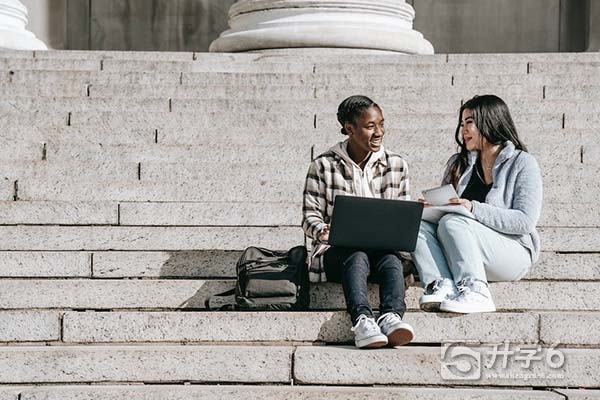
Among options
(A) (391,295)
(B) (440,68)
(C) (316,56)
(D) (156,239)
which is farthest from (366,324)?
(C) (316,56)

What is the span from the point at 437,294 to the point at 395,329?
50 centimetres

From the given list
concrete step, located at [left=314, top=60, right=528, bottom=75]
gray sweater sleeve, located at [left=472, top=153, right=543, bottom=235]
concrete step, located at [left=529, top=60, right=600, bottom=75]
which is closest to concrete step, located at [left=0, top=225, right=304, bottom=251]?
gray sweater sleeve, located at [left=472, top=153, right=543, bottom=235]

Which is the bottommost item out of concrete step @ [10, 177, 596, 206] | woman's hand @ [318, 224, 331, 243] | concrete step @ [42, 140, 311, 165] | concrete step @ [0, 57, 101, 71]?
woman's hand @ [318, 224, 331, 243]

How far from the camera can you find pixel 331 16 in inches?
527

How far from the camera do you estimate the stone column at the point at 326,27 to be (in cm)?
1316

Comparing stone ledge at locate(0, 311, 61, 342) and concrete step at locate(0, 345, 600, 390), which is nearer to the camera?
→ concrete step at locate(0, 345, 600, 390)

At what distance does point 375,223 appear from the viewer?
273 inches

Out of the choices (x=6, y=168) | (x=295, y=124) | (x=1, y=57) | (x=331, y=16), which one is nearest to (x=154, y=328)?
(x=6, y=168)

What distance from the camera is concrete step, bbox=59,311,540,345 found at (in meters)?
6.69

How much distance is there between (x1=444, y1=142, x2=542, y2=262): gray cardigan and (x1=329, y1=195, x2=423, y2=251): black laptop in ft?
Result: 1.37

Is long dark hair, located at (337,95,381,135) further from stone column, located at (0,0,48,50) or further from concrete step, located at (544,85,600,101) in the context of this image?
stone column, located at (0,0,48,50)

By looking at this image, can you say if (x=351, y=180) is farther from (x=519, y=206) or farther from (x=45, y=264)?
(x=45, y=264)

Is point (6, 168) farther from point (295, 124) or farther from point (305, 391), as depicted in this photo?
point (305, 391)

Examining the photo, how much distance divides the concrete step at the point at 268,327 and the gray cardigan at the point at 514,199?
577mm
